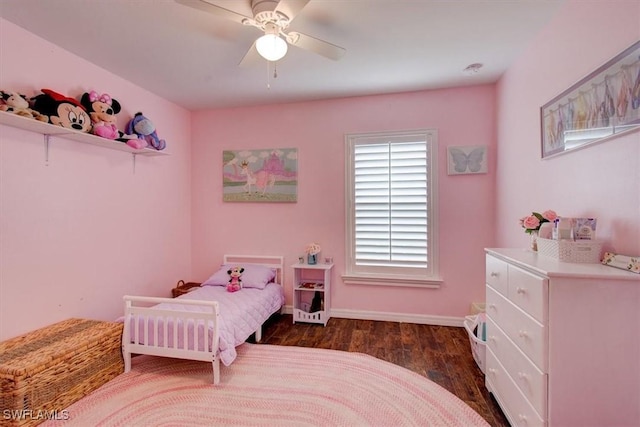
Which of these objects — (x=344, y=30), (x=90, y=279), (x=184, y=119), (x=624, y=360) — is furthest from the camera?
(x=184, y=119)

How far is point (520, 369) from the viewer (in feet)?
5.06

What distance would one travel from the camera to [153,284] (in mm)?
3256

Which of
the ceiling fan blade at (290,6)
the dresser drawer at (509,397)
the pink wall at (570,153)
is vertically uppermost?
the ceiling fan blade at (290,6)

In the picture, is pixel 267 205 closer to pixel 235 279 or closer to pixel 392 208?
pixel 235 279

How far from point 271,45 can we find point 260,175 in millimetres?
2120

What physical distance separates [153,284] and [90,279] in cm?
75

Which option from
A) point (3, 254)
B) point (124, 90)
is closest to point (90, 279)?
point (3, 254)

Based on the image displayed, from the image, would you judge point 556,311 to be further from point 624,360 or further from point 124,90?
point 124,90

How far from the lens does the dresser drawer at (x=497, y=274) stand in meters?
1.76

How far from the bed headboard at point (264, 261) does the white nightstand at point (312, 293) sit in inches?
10.4

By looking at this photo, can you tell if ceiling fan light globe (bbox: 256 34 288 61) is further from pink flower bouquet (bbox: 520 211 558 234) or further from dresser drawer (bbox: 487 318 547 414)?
dresser drawer (bbox: 487 318 547 414)

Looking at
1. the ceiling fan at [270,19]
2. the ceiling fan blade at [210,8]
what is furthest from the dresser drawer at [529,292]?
the ceiling fan blade at [210,8]

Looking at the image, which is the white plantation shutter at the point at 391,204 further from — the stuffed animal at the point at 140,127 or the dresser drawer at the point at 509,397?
the stuffed animal at the point at 140,127

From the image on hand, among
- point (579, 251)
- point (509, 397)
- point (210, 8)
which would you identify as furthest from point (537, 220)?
point (210, 8)
